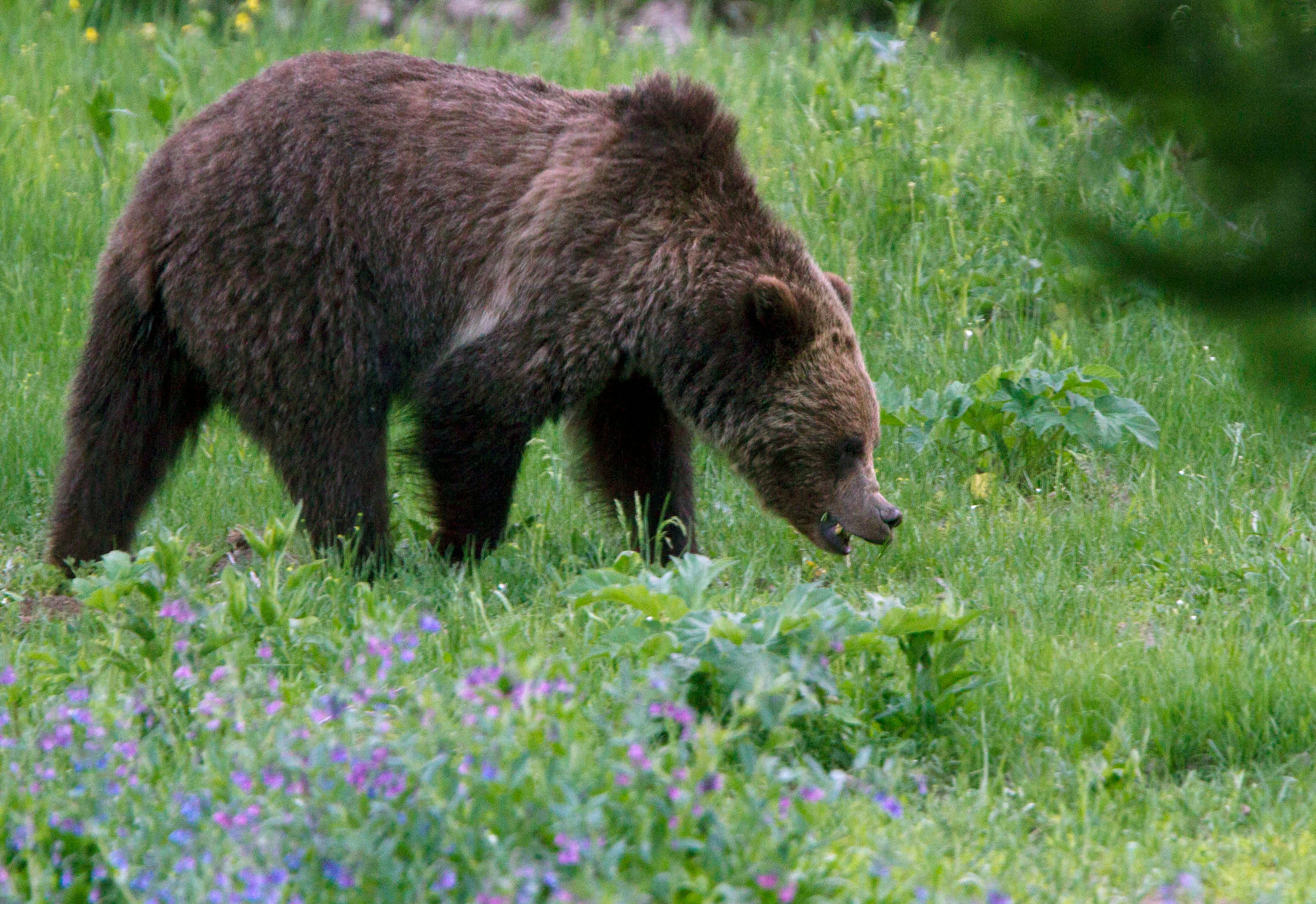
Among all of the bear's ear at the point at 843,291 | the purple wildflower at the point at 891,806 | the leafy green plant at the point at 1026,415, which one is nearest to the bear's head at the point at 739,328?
the bear's ear at the point at 843,291

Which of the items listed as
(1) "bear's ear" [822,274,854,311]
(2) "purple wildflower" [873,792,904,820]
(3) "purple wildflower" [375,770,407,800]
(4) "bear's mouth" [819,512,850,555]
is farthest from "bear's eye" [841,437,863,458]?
(3) "purple wildflower" [375,770,407,800]

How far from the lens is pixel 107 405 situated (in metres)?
5.44

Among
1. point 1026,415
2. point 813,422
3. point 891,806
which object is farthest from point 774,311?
point 891,806

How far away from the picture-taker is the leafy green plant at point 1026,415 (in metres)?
6.21

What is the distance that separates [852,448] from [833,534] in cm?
31

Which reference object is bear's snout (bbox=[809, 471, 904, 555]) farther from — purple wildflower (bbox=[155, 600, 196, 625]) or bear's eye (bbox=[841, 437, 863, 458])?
purple wildflower (bbox=[155, 600, 196, 625])

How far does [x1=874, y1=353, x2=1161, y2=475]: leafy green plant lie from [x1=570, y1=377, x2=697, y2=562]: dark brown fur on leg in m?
0.98

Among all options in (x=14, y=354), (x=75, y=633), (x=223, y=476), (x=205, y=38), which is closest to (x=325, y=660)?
(x=75, y=633)

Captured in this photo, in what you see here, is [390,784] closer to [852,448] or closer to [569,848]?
[569,848]

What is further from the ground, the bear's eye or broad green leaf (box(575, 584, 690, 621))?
broad green leaf (box(575, 584, 690, 621))

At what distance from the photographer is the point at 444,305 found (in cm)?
A: 553

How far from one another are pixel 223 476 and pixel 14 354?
1533 millimetres

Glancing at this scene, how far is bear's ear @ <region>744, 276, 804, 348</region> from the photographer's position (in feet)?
17.3

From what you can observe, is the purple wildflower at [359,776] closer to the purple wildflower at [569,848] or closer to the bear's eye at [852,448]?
the purple wildflower at [569,848]
